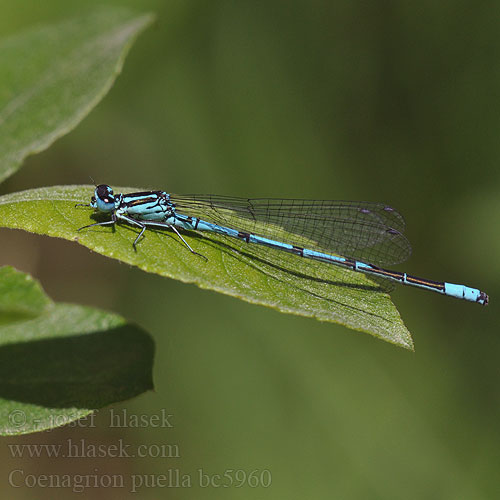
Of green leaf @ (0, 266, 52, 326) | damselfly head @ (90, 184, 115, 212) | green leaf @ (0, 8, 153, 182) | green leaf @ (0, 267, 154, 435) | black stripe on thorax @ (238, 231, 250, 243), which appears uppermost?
green leaf @ (0, 8, 153, 182)

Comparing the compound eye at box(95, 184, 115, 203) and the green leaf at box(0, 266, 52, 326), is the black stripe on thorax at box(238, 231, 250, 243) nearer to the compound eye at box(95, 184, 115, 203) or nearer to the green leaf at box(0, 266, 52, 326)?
the compound eye at box(95, 184, 115, 203)

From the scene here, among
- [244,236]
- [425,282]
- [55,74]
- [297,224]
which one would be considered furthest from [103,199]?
[425,282]

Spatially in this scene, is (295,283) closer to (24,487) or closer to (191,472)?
(191,472)

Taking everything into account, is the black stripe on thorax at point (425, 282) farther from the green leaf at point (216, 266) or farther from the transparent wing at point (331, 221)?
the green leaf at point (216, 266)

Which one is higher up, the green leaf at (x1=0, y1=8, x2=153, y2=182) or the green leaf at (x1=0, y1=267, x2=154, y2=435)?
the green leaf at (x1=0, y1=8, x2=153, y2=182)

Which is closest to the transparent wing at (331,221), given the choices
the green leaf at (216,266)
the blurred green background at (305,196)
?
the green leaf at (216,266)

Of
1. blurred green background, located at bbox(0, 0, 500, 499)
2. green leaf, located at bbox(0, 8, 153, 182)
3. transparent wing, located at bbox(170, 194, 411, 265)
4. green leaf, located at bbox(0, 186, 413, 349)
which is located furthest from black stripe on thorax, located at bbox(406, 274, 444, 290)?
green leaf, located at bbox(0, 8, 153, 182)

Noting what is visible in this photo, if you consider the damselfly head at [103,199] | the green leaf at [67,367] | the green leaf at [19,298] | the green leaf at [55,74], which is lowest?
the green leaf at [67,367]
